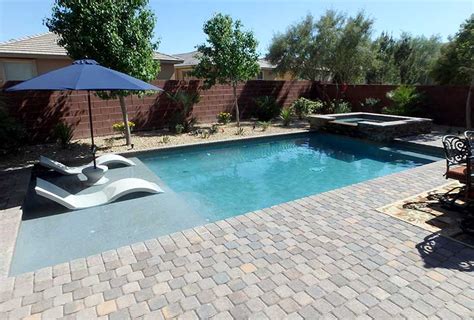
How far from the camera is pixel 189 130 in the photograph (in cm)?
1246

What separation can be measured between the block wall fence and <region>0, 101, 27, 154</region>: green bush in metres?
Result: 1.44

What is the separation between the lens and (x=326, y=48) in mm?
17688

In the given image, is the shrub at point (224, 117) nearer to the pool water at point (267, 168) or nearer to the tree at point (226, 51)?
the tree at point (226, 51)

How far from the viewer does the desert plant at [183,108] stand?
12492mm

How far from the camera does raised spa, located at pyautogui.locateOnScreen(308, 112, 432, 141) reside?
10.5 meters

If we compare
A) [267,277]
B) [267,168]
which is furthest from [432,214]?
[267,168]

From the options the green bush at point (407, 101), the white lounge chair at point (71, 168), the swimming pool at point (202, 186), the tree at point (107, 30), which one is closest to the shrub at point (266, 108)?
the swimming pool at point (202, 186)

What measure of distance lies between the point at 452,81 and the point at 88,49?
61.9 ft

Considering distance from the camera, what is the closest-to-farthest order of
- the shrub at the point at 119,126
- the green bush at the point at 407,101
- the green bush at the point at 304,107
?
the shrub at the point at 119,126 < the green bush at the point at 407,101 < the green bush at the point at 304,107

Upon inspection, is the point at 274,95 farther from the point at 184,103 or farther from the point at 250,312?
the point at 250,312

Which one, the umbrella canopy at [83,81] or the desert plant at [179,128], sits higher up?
the umbrella canopy at [83,81]

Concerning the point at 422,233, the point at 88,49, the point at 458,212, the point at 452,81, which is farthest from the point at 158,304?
the point at 452,81

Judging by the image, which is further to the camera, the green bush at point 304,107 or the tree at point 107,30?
the green bush at point 304,107

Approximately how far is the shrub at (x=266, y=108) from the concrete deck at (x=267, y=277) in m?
11.2
